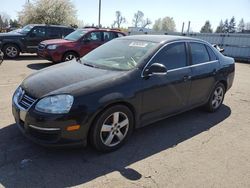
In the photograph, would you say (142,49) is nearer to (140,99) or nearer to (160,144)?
(140,99)

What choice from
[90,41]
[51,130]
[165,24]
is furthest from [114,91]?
[165,24]

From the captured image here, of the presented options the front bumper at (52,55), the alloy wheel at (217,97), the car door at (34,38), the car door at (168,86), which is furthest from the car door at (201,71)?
the car door at (34,38)

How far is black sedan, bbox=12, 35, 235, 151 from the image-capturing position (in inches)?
131

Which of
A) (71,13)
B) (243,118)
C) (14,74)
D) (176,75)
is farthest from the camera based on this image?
(71,13)

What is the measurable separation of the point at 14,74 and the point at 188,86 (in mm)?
6300

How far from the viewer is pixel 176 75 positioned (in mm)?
4535

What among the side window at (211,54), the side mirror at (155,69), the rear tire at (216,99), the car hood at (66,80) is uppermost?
the side window at (211,54)

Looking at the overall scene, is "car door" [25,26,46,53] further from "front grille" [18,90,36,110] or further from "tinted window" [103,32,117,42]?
"front grille" [18,90,36,110]

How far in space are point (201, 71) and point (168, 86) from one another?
42.7 inches

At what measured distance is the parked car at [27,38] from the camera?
12633mm

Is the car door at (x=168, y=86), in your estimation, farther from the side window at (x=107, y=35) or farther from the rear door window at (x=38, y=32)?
the rear door window at (x=38, y=32)

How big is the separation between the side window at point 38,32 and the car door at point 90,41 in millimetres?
3521

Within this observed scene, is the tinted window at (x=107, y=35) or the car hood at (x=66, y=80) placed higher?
the tinted window at (x=107, y=35)

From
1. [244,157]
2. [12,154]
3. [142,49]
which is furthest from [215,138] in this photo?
[12,154]
